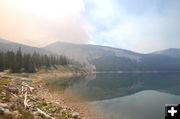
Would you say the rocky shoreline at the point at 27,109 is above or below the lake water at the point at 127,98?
above

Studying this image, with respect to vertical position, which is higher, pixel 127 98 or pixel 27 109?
pixel 27 109

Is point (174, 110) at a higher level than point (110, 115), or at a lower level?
higher

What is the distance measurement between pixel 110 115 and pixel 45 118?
1276 cm

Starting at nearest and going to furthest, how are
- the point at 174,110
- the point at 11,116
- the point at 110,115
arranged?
1. the point at 174,110
2. the point at 11,116
3. the point at 110,115

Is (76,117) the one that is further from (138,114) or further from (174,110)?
(174,110)

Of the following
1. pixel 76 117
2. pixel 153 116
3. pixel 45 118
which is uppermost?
pixel 45 118

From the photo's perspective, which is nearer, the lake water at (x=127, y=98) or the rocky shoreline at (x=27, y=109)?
the rocky shoreline at (x=27, y=109)

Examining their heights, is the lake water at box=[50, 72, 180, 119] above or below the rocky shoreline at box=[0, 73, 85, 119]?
below

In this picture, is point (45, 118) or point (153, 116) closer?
point (45, 118)

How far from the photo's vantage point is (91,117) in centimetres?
1909

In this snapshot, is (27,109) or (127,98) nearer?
(27,109)

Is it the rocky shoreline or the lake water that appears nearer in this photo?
the rocky shoreline

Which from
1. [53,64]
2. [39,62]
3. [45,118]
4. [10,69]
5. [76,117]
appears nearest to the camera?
[45,118]

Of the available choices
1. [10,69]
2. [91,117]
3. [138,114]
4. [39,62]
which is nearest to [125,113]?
[138,114]
